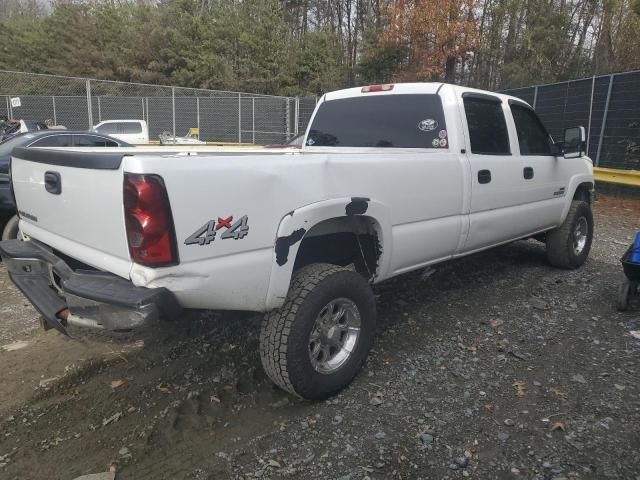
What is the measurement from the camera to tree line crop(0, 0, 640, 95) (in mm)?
23844

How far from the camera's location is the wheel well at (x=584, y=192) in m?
5.74

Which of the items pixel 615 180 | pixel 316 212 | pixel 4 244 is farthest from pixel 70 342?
pixel 615 180

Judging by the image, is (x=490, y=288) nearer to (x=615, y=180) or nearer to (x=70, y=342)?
(x=70, y=342)

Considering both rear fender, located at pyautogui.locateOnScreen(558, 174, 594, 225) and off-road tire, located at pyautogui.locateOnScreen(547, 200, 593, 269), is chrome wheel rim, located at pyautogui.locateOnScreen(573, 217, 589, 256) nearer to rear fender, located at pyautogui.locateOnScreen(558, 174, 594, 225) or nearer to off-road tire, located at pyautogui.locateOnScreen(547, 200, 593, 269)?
off-road tire, located at pyautogui.locateOnScreen(547, 200, 593, 269)

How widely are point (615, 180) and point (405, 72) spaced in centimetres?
1754

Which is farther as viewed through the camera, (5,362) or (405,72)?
(405,72)

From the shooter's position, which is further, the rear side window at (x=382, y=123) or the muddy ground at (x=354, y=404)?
the rear side window at (x=382, y=123)

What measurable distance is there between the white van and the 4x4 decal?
17.0 meters

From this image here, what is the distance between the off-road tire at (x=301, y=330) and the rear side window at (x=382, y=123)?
1548 mm

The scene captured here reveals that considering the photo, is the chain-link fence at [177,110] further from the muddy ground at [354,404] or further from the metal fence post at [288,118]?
the muddy ground at [354,404]

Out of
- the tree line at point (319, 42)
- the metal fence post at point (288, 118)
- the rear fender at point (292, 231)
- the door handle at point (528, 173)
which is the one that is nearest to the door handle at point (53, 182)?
the rear fender at point (292, 231)

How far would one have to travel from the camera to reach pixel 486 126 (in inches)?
164

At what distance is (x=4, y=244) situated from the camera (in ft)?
10.1

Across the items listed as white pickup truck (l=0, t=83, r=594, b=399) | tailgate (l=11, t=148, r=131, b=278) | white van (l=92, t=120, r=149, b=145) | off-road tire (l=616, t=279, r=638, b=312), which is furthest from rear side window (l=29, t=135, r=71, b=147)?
white van (l=92, t=120, r=149, b=145)
